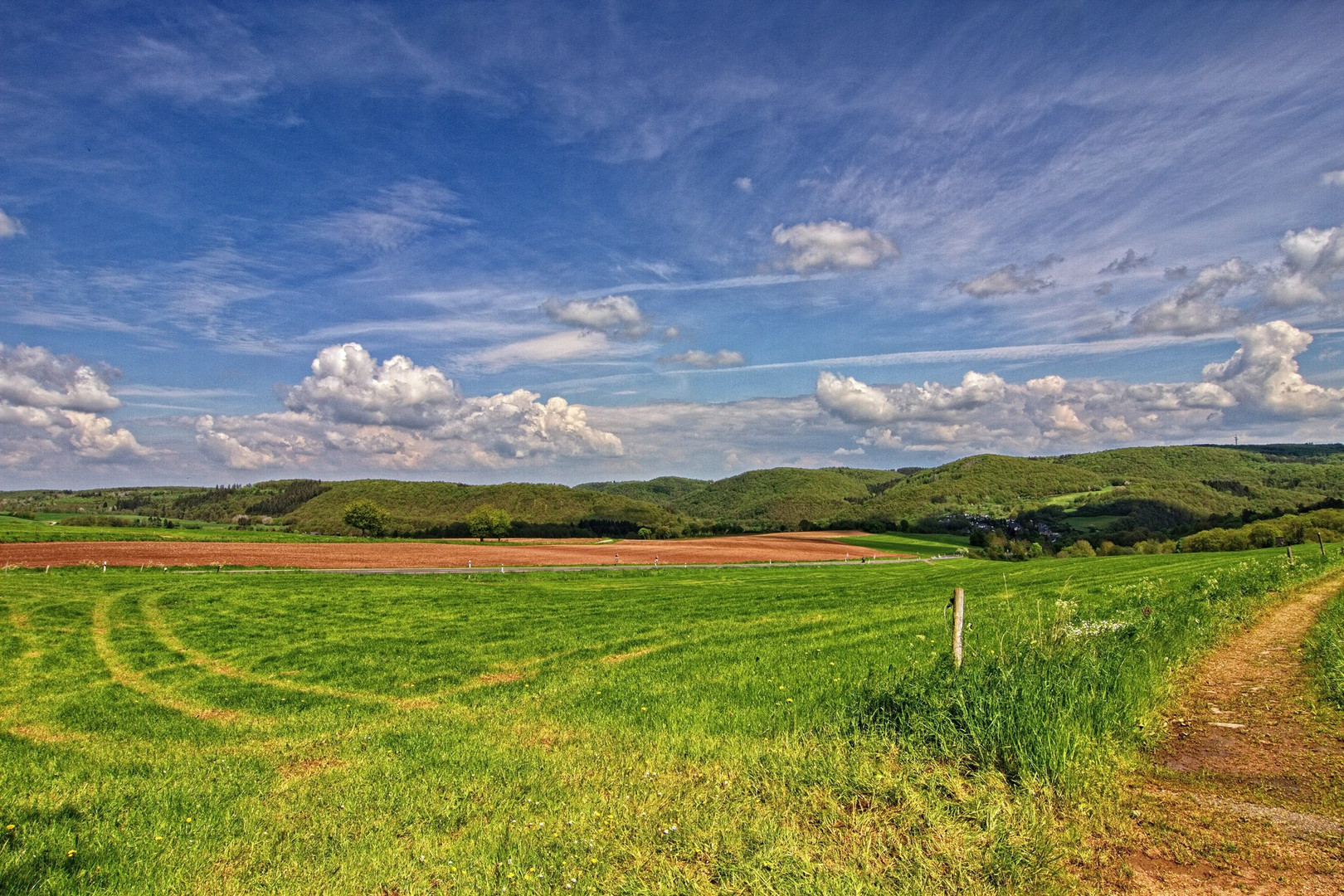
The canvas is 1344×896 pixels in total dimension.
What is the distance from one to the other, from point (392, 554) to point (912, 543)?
76.7m

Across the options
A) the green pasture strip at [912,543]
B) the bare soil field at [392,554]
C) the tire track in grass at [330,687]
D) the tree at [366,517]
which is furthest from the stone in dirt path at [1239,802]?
the tree at [366,517]

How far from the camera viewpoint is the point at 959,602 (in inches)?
361

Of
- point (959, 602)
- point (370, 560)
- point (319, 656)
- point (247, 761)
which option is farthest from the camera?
point (370, 560)

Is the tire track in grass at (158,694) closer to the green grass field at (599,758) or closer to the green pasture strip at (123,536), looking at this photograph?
the green grass field at (599,758)

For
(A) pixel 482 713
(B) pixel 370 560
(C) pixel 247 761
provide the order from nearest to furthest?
(C) pixel 247 761
(A) pixel 482 713
(B) pixel 370 560

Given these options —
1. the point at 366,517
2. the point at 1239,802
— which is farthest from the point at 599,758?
the point at 366,517

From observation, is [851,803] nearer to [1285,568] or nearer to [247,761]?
[247,761]

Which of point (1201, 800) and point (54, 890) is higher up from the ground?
point (1201, 800)

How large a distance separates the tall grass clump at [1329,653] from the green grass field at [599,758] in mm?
1581

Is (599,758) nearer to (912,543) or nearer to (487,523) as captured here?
(912,543)

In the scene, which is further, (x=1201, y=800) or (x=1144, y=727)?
(x=1144, y=727)

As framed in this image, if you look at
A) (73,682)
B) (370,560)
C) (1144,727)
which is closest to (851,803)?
(1144,727)

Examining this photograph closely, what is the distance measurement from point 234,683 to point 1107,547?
296 feet

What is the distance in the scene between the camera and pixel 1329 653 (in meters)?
11.3
